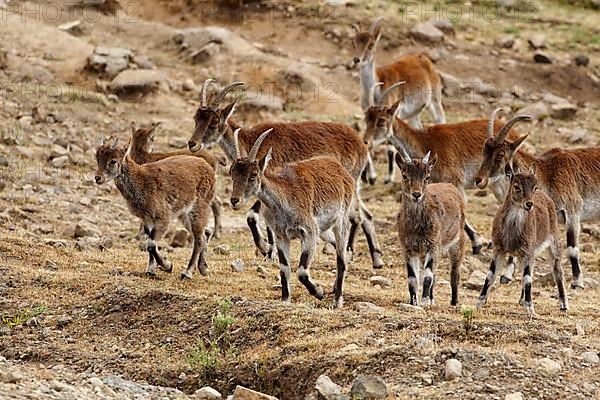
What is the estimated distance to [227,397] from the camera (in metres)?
9.55

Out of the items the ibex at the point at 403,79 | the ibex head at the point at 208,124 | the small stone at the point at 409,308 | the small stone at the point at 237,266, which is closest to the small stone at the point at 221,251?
the small stone at the point at 237,266

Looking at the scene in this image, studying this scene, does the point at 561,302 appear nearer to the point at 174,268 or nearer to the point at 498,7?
the point at 174,268

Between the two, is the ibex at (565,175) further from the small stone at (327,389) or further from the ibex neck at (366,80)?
the ibex neck at (366,80)

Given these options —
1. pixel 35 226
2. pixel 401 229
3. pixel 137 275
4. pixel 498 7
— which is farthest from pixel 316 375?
pixel 498 7

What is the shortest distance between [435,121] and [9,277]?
39.3 feet

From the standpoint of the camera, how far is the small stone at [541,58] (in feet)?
93.3

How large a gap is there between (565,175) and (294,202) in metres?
4.65

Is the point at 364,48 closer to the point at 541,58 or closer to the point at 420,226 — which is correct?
the point at 541,58

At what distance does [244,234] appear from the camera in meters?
17.1

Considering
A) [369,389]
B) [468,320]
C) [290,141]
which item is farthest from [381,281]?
[369,389]

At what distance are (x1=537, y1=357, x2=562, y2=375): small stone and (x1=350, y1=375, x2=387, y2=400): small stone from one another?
1.43 m

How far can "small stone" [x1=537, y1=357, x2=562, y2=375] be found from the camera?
9336 millimetres

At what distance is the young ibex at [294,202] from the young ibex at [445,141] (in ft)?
15.0

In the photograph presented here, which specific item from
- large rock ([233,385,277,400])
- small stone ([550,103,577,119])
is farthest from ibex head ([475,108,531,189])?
small stone ([550,103,577,119])
